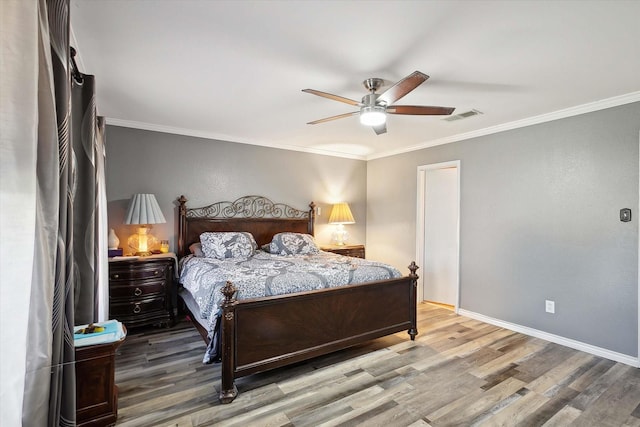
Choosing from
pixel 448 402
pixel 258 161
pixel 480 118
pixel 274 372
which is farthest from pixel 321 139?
pixel 448 402

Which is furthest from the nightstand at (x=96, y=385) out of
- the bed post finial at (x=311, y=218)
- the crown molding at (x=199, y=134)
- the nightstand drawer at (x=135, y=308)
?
the bed post finial at (x=311, y=218)

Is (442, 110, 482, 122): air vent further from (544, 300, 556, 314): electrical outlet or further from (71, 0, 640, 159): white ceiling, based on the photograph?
(544, 300, 556, 314): electrical outlet

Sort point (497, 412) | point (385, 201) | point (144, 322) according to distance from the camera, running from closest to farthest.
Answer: point (497, 412) < point (144, 322) < point (385, 201)

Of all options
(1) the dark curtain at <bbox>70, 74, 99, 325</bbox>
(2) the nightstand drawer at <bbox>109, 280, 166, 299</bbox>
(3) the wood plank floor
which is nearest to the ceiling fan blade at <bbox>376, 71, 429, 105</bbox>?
(1) the dark curtain at <bbox>70, 74, 99, 325</bbox>

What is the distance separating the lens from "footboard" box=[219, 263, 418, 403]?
2334 mm

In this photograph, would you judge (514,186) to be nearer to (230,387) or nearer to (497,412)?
(497,412)

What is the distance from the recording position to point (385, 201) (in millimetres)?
5574

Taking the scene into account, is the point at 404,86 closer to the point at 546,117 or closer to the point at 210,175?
the point at 546,117

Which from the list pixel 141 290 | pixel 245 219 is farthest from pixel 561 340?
pixel 141 290

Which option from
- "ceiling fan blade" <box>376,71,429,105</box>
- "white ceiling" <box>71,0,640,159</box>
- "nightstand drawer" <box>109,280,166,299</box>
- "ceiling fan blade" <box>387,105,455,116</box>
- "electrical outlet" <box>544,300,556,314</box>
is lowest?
"electrical outlet" <box>544,300,556,314</box>

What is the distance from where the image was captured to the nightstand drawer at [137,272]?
11.2 feet

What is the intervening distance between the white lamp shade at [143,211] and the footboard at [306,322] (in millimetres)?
1964

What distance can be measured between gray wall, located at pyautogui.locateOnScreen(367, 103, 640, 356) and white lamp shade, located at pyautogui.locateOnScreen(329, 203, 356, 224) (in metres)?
1.63

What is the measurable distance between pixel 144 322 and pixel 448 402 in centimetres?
321
